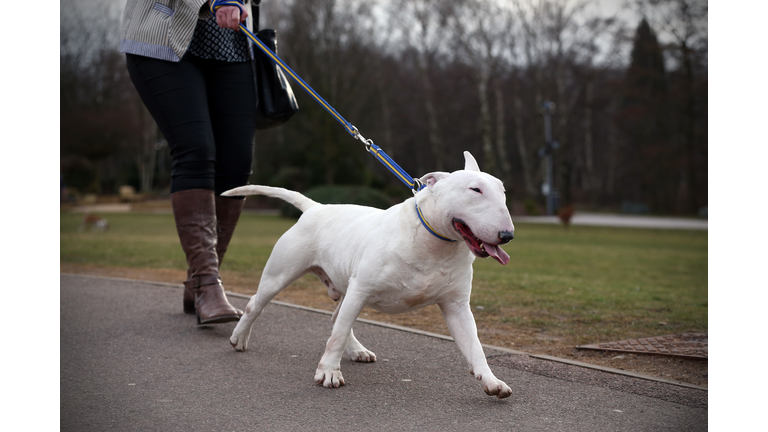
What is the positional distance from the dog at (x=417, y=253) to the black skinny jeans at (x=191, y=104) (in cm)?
95

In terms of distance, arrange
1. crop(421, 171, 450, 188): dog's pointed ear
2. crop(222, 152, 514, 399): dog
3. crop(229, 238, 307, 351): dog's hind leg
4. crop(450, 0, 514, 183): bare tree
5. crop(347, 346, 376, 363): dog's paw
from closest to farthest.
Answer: crop(222, 152, 514, 399): dog → crop(421, 171, 450, 188): dog's pointed ear → crop(229, 238, 307, 351): dog's hind leg → crop(347, 346, 376, 363): dog's paw → crop(450, 0, 514, 183): bare tree

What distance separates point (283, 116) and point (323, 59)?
27.2 m

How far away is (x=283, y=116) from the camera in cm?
434

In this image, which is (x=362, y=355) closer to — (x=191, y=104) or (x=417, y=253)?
(x=417, y=253)

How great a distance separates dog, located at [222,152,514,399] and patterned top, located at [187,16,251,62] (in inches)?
54.0

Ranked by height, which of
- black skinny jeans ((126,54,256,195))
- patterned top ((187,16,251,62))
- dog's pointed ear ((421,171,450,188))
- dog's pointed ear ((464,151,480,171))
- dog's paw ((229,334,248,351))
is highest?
patterned top ((187,16,251,62))

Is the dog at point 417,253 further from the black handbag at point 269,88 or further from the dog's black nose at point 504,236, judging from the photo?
the black handbag at point 269,88

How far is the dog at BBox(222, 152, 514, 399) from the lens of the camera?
2.52 m

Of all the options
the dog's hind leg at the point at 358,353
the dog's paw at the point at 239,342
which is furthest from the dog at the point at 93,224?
the dog's hind leg at the point at 358,353

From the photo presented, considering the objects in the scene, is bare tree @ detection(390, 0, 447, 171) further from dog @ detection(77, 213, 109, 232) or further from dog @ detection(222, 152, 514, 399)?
dog @ detection(222, 152, 514, 399)

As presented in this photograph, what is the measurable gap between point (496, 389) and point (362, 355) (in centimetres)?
88

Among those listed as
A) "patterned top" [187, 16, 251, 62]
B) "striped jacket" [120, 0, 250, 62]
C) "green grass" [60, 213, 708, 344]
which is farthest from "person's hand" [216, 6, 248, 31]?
"green grass" [60, 213, 708, 344]

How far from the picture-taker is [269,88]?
433cm
